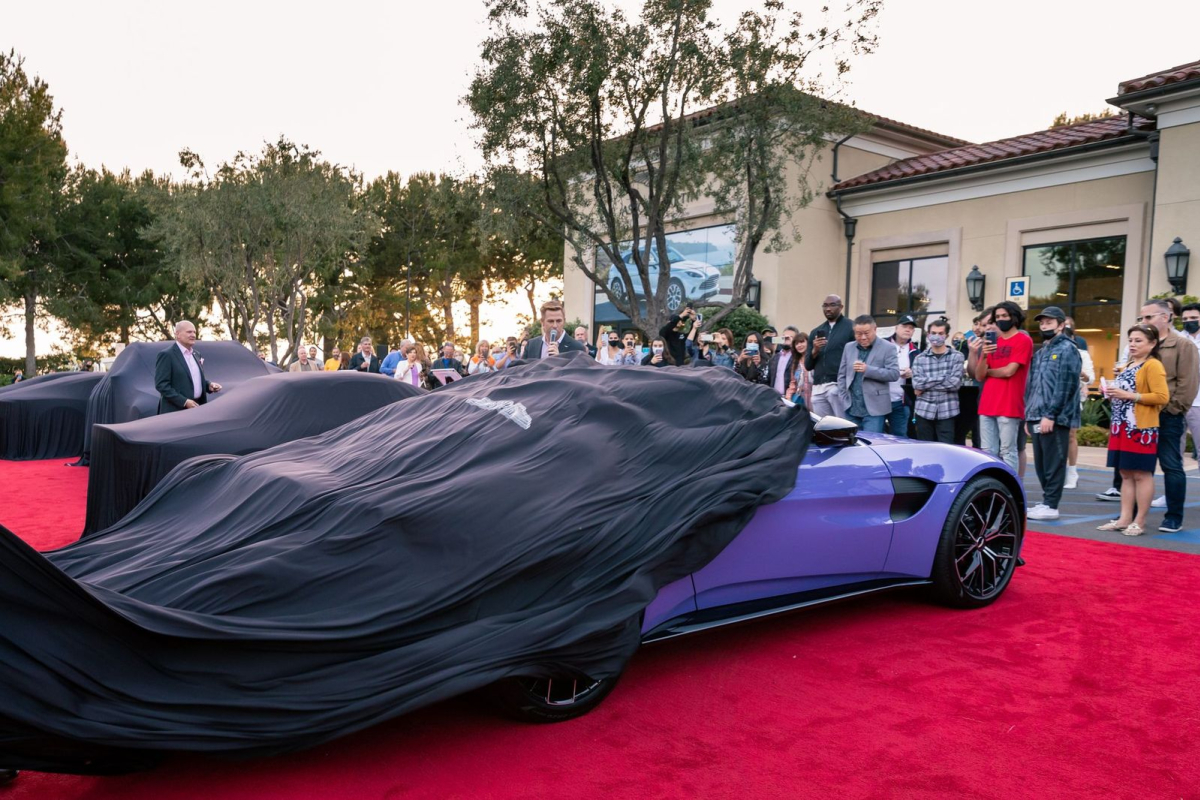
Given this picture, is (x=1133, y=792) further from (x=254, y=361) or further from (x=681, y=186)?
(x=681, y=186)

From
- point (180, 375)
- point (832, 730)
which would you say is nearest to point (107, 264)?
point (180, 375)

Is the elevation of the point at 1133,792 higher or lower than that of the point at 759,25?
lower

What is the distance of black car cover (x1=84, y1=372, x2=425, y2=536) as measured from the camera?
5039 mm

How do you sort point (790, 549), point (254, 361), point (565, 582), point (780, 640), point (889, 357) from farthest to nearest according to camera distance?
point (254, 361) → point (889, 357) → point (780, 640) → point (790, 549) → point (565, 582)

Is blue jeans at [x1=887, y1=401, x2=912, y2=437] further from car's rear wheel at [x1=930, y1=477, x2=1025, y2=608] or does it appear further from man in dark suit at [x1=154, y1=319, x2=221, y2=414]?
man in dark suit at [x1=154, y1=319, x2=221, y2=414]

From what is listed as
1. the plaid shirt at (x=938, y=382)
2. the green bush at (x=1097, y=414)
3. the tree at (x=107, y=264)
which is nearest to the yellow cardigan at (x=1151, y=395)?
the plaid shirt at (x=938, y=382)

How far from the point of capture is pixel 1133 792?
250 centimetres

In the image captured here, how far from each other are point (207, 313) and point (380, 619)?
4331 centimetres

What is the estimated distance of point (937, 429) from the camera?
26.5 ft

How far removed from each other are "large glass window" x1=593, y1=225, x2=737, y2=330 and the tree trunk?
27.5 metres

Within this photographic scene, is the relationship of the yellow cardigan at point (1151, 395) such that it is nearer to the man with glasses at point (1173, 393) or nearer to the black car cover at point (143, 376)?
the man with glasses at point (1173, 393)

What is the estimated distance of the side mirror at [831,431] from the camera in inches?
149

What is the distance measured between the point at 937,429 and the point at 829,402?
1029 millimetres

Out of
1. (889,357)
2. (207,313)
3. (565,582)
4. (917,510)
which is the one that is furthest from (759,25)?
(207,313)
